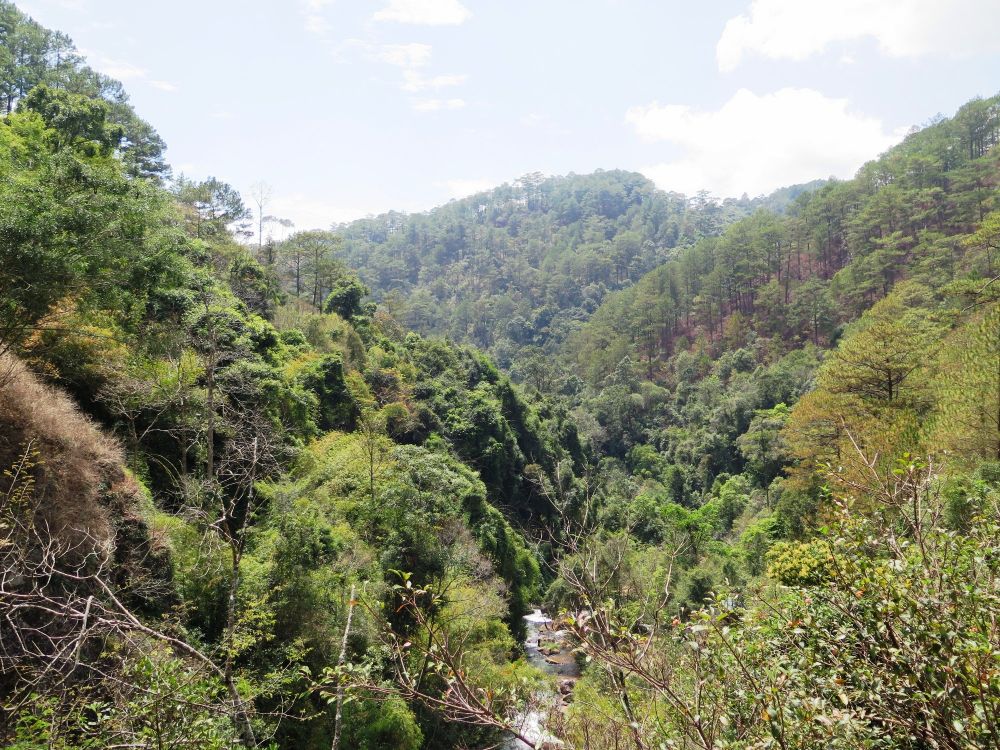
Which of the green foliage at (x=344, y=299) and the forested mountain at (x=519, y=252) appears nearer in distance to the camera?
the green foliage at (x=344, y=299)

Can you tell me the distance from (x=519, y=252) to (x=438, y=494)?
105 metres

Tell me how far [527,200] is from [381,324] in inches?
5234

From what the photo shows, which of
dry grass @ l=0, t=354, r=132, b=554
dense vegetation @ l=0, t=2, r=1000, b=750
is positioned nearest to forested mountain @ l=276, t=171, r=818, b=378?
dense vegetation @ l=0, t=2, r=1000, b=750

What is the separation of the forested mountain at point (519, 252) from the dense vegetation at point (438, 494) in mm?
17885

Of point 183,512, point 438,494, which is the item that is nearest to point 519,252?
point 438,494

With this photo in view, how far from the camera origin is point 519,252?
12006 cm

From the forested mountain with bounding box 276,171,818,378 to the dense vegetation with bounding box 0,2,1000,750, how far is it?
17.9 metres

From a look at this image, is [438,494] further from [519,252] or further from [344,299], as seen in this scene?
[519,252]

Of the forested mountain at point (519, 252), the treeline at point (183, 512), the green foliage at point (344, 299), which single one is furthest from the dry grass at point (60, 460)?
the forested mountain at point (519, 252)

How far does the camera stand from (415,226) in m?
141

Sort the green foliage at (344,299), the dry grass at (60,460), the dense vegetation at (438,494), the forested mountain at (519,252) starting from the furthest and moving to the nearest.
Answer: the forested mountain at (519,252)
the green foliage at (344,299)
the dry grass at (60,460)
the dense vegetation at (438,494)

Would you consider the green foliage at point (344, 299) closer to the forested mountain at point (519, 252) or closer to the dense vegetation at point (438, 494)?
the dense vegetation at point (438, 494)

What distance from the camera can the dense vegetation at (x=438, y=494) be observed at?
3.17 m

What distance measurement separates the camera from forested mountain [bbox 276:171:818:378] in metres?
84.4
